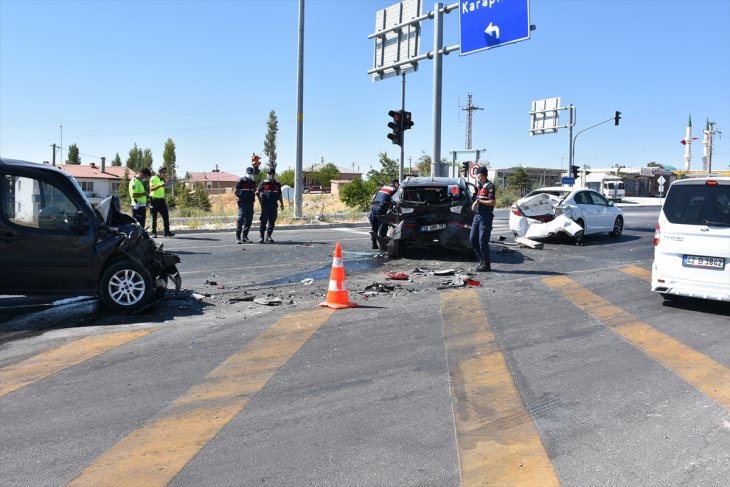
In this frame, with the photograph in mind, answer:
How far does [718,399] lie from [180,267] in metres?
8.99

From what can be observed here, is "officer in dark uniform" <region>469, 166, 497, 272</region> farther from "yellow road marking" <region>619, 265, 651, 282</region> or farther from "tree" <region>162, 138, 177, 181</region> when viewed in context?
"tree" <region>162, 138, 177, 181</region>

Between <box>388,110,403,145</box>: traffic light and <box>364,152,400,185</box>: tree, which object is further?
<box>364,152,400,185</box>: tree

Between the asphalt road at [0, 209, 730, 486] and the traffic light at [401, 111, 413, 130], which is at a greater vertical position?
the traffic light at [401, 111, 413, 130]

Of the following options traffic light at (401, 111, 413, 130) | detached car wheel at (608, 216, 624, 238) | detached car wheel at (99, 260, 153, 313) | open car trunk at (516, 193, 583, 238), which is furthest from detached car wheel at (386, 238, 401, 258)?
traffic light at (401, 111, 413, 130)

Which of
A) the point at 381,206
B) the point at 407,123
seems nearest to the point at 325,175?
the point at 407,123

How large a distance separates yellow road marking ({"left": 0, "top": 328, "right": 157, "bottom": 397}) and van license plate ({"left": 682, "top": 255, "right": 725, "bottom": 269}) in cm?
675

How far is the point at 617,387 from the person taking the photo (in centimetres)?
497

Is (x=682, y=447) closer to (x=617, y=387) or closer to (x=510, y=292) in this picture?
(x=617, y=387)

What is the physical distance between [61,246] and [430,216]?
22.4 ft

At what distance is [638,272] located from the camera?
36.7ft

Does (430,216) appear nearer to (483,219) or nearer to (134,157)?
(483,219)

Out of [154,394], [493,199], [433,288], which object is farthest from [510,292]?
[154,394]

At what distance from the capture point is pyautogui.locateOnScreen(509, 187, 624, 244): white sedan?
49.3 ft

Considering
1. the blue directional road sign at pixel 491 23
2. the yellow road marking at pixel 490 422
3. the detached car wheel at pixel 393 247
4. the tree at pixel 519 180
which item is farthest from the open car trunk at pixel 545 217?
the tree at pixel 519 180
